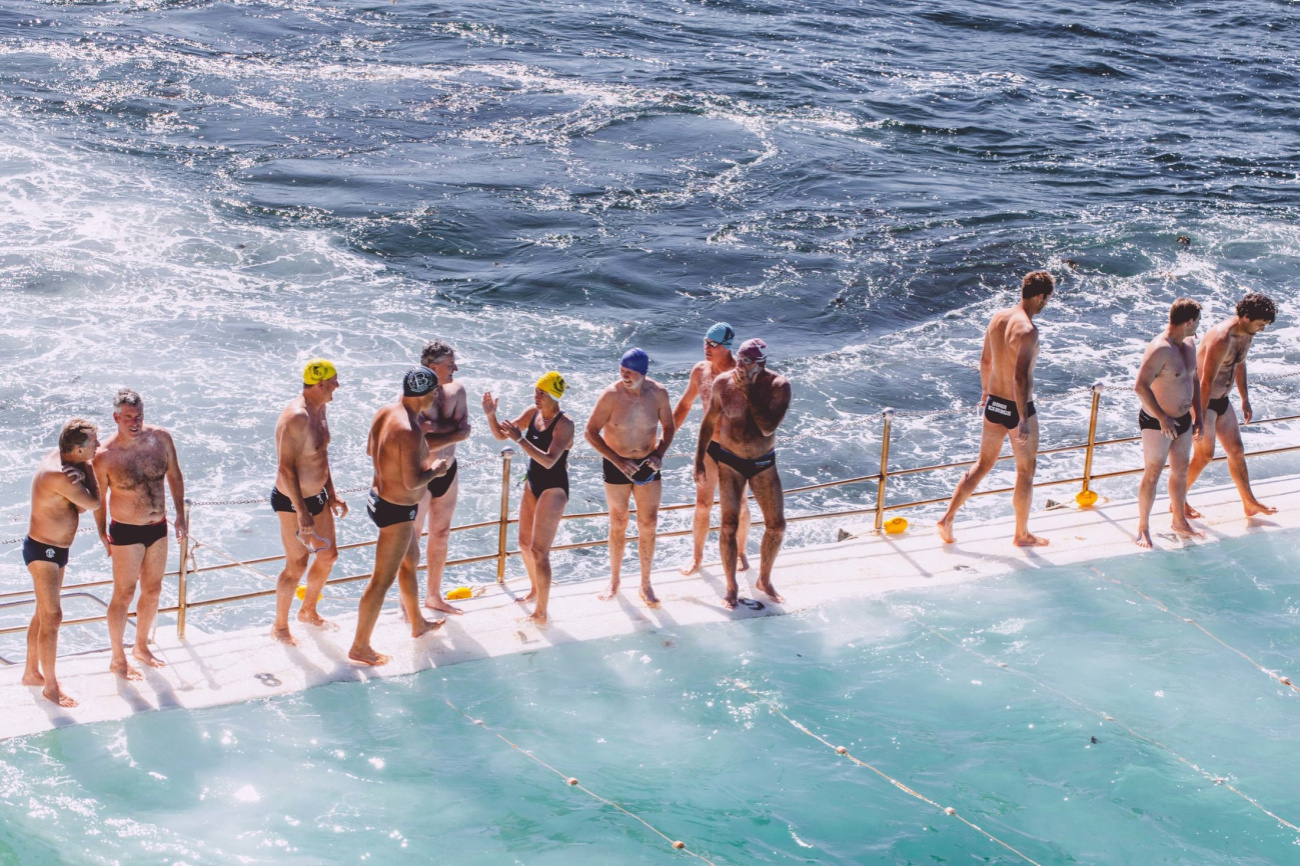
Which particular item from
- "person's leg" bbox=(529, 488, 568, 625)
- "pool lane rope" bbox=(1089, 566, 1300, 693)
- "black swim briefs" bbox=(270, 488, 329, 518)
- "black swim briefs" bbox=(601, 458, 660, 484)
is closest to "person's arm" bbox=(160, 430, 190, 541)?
"black swim briefs" bbox=(270, 488, 329, 518)

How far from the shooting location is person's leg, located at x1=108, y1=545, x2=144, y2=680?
23.3 ft

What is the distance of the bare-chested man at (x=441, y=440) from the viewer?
7.58 m

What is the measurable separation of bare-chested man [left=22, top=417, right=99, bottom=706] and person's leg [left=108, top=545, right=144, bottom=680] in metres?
0.28

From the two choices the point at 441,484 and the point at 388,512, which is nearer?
the point at 388,512

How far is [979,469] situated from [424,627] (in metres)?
3.96

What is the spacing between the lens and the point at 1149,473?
9.18 metres

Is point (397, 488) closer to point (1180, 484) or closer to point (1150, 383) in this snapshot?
point (1150, 383)

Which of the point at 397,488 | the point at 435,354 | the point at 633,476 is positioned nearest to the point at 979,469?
the point at 633,476

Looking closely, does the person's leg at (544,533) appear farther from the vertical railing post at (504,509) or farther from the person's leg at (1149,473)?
the person's leg at (1149,473)

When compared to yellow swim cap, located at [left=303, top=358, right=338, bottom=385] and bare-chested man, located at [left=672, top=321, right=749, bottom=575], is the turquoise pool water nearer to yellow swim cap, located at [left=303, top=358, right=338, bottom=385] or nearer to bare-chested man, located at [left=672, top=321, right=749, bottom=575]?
bare-chested man, located at [left=672, top=321, right=749, bottom=575]

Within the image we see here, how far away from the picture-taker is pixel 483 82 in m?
31.8

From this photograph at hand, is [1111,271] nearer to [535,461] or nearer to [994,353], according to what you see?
→ [994,353]

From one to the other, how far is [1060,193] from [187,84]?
19.8 metres

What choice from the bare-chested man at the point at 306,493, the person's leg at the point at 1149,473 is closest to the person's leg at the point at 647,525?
the bare-chested man at the point at 306,493
